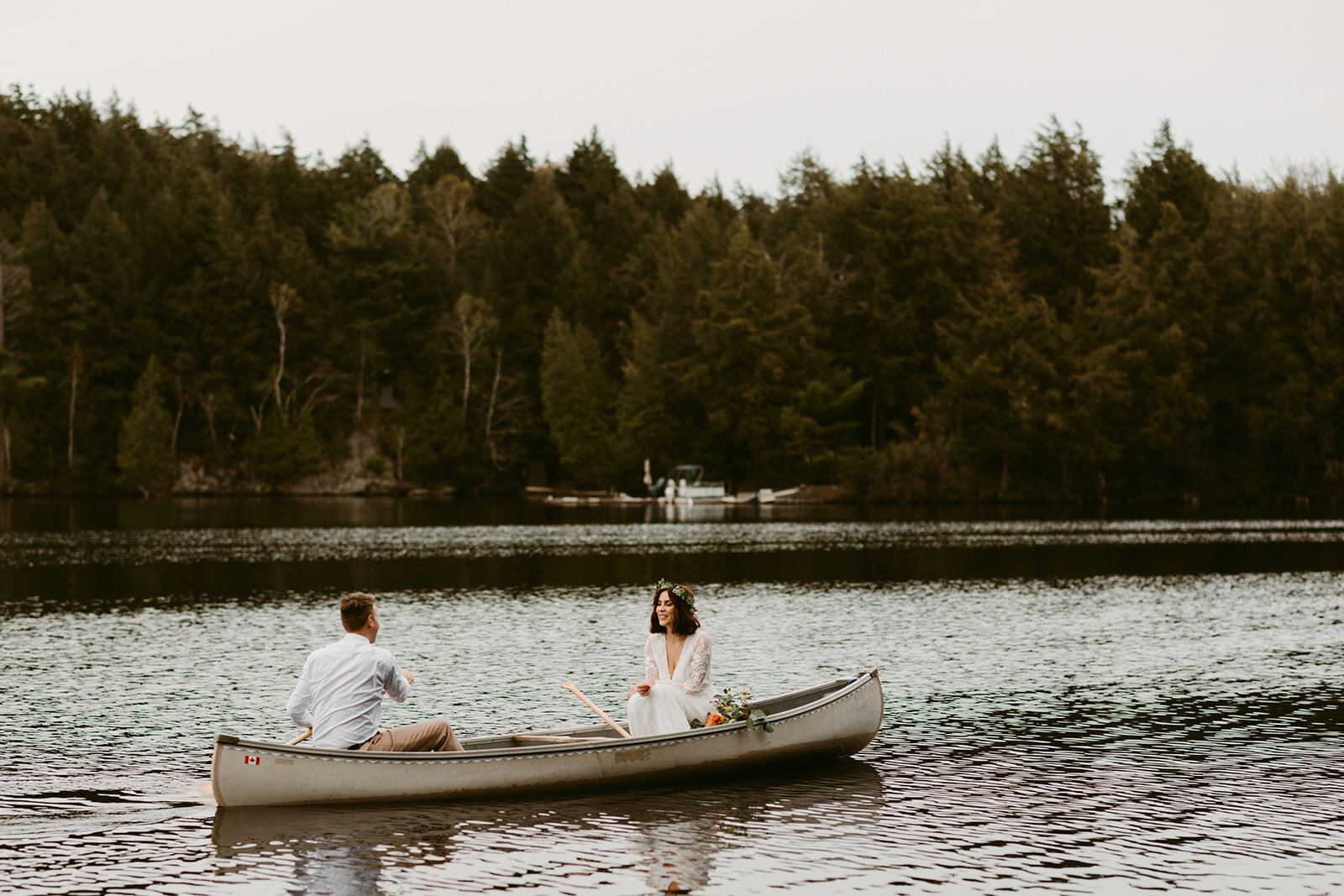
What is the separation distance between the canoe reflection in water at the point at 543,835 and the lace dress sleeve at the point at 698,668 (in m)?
1.10

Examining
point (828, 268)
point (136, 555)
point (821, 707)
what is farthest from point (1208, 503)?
point (821, 707)

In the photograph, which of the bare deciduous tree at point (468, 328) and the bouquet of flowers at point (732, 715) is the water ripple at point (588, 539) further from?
the bare deciduous tree at point (468, 328)

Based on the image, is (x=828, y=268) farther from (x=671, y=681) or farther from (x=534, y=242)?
(x=671, y=681)

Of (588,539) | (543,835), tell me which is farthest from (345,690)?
(588,539)

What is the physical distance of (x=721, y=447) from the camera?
112 m

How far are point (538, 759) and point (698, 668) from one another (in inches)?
79.6

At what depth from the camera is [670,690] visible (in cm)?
1489

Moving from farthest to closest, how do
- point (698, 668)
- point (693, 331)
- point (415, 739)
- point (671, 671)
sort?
point (693, 331)
point (671, 671)
point (698, 668)
point (415, 739)

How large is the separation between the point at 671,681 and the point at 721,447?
96.9 metres

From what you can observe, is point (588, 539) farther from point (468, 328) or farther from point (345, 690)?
point (468, 328)

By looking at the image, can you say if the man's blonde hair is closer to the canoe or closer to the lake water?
the canoe

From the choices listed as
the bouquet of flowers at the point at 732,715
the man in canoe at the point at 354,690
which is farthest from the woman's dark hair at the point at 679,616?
the man in canoe at the point at 354,690

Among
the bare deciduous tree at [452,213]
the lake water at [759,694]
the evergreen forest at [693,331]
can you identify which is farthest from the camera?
the bare deciduous tree at [452,213]

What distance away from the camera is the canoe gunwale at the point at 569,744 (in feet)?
43.9
